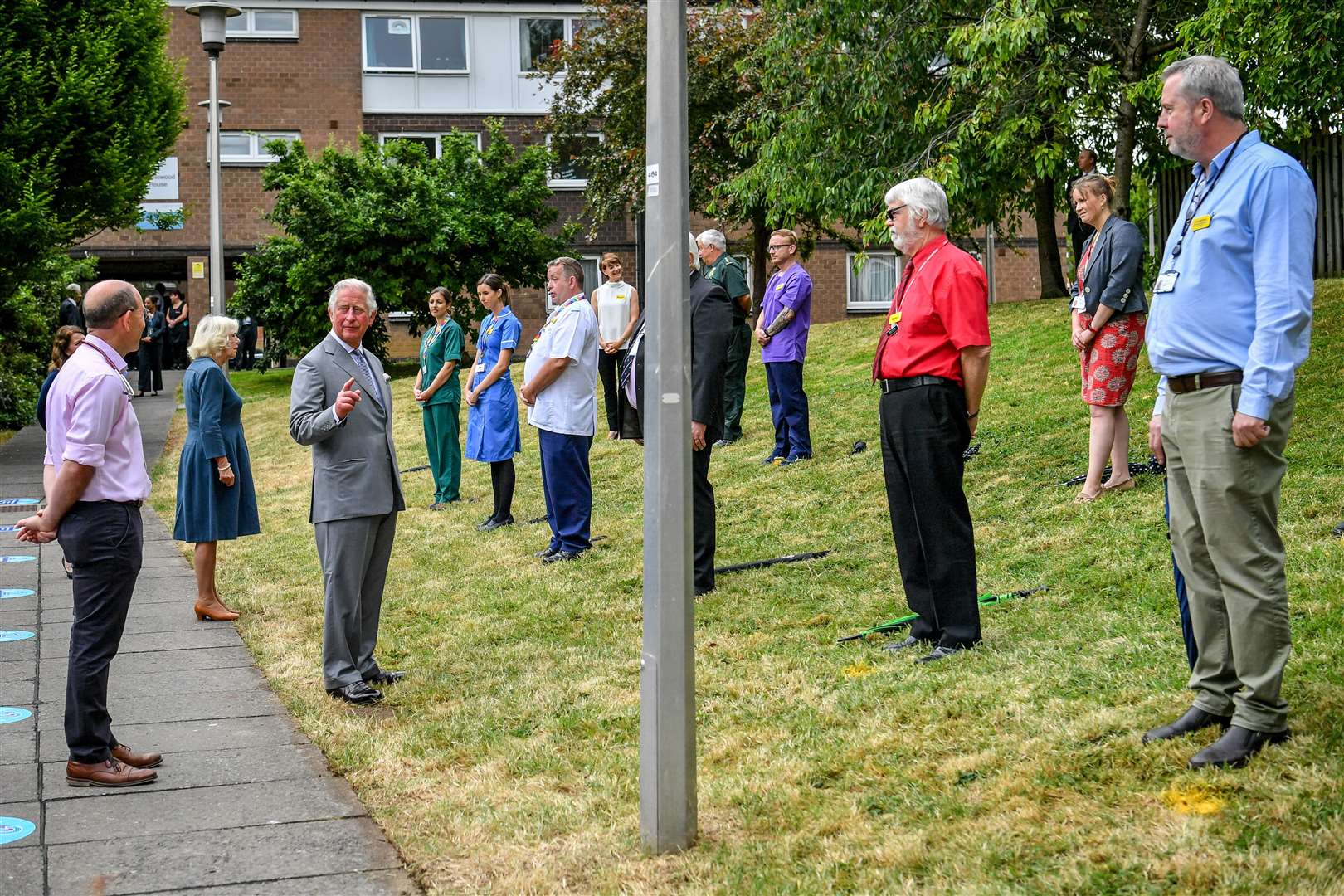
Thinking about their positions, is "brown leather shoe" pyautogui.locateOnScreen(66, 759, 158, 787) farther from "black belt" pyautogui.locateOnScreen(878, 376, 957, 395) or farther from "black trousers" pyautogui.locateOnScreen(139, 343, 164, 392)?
"black trousers" pyautogui.locateOnScreen(139, 343, 164, 392)

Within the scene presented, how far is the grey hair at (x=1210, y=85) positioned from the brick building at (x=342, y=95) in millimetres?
33336

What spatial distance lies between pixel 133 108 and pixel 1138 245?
48.6ft

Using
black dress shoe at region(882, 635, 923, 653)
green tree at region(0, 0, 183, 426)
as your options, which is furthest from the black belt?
green tree at region(0, 0, 183, 426)

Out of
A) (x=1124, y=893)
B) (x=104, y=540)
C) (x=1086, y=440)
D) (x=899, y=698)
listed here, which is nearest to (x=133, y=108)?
(x=1086, y=440)

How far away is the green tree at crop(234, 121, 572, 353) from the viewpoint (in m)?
26.9

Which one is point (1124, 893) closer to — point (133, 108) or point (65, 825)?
point (65, 825)

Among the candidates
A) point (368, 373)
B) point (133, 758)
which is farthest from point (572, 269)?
point (133, 758)

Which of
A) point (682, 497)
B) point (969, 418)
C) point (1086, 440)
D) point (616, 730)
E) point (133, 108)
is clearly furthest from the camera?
point (133, 108)

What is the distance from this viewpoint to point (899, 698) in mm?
5594

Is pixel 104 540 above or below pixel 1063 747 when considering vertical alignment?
above

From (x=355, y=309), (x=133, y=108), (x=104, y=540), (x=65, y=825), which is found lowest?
(x=65, y=825)

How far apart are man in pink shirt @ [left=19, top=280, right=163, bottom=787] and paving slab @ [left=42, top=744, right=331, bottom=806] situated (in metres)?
0.08

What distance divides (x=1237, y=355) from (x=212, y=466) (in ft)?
20.0

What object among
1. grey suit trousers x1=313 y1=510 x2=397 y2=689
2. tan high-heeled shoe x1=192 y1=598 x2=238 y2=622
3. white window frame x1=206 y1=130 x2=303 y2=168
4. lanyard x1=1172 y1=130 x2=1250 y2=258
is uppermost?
white window frame x1=206 y1=130 x2=303 y2=168
